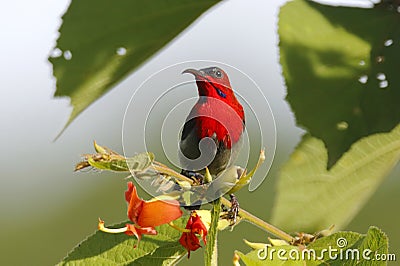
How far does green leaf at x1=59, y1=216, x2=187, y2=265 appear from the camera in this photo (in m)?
0.95

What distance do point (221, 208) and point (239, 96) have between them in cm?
10

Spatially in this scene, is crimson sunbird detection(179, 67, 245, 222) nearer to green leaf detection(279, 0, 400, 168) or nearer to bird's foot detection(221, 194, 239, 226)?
bird's foot detection(221, 194, 239, 226)

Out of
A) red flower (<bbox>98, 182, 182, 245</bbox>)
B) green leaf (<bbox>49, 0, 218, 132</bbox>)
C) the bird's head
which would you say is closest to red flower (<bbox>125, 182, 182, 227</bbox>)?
red flower (<bbox>98, 182, 182, 245</bbox>)

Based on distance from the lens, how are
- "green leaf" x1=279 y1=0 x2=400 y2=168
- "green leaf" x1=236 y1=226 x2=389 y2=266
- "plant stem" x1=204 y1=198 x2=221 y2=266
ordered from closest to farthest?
"plant stem" x1=204 y1=198 x2=221 y2=266 → "green leaf" x1=236 y1=226 x2=389 y2=266 → "green leaf" x1=279 y1=0 x2=400 y2=168

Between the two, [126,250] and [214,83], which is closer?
[214,83]

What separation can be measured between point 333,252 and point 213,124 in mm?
185

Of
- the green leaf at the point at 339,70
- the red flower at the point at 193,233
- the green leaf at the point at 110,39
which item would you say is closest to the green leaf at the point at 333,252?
the red flower at the point at 193,233

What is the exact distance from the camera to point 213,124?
2.79ft

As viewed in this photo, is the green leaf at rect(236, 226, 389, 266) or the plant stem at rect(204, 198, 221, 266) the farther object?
the green leaf at rect(236, 226, 389, 266)

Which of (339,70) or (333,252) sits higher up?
(339,70)

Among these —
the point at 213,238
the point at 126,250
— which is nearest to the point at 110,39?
the point at 126,250

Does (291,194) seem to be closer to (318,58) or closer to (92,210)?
(318,58)

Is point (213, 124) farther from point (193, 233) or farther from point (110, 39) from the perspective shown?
point (110, 39)

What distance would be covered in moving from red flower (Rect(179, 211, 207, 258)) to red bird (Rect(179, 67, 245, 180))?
0.19ft
